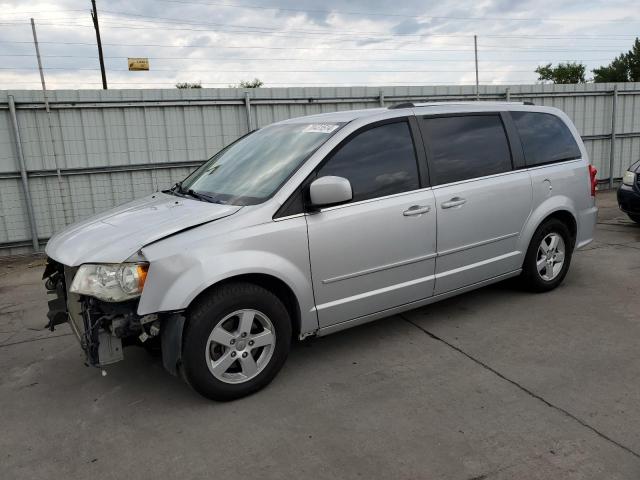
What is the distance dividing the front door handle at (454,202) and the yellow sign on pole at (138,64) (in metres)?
10.2

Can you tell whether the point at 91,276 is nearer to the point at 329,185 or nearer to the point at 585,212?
the point at 329,185

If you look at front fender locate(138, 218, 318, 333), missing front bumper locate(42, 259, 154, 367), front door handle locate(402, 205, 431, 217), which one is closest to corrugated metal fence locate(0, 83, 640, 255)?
missing front bumper locate(42, 259, 154, 367)

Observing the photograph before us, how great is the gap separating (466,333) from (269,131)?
2304 mm

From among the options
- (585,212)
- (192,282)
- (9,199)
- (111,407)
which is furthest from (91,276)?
(9,199)

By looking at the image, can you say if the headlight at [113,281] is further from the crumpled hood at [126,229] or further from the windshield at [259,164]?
the windshield at [259,164]

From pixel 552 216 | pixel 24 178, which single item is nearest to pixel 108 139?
pixel 24 178

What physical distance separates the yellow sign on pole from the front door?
989cm

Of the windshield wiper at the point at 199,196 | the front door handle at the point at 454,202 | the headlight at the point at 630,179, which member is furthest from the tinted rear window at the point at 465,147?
the headlight at the point at 630,179

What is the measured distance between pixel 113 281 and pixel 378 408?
1.70 m

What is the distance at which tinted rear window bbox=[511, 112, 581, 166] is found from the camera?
474 cm

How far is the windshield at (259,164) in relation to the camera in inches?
140

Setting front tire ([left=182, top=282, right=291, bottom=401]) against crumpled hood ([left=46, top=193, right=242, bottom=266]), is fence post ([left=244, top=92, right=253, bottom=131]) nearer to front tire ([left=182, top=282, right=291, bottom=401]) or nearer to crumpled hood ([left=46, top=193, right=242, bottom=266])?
crumpled hood ([left=46, top=193, right=242, bottom=266])

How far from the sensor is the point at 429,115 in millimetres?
4176

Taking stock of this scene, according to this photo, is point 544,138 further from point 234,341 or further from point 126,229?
point 126,229
